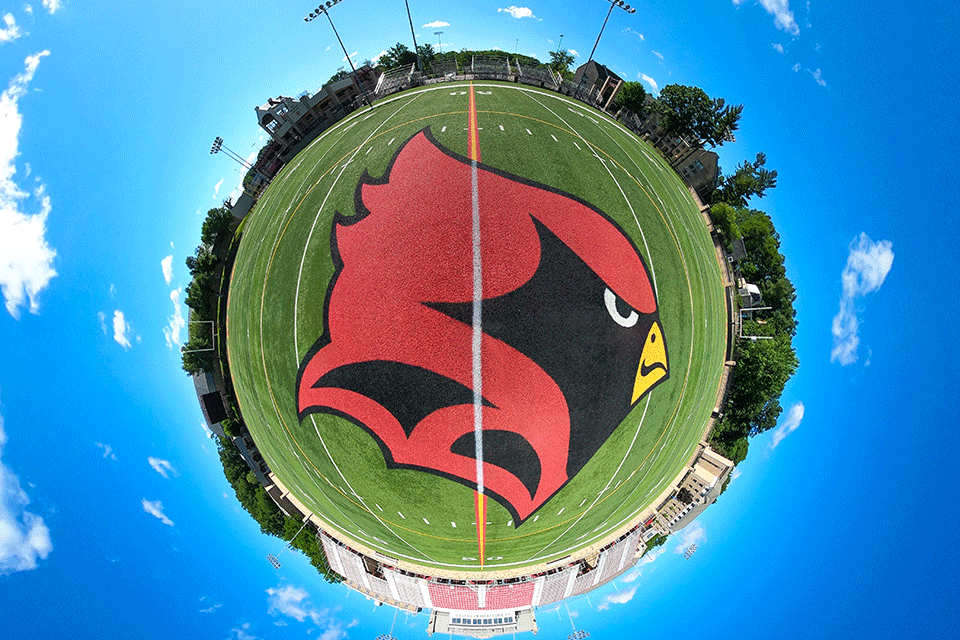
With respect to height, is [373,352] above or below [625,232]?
below

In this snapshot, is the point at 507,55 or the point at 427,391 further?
the point at 507,55

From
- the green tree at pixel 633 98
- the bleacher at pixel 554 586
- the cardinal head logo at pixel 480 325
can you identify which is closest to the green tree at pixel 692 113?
the green tree at pixel 633 98

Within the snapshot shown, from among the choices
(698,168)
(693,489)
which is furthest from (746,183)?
(693,489)

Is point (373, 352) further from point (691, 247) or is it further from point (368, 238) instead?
point (691, 247)

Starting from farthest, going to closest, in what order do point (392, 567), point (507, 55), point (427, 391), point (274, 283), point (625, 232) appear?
point (507, 55) → point (392, 567) → point (274, 283) → point (625, 232) → point (427, 391)

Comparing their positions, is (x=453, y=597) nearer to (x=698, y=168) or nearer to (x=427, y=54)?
(x=698, y=168)

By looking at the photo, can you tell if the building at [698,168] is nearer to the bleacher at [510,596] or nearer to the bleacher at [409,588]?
the bleacher at [510,596]

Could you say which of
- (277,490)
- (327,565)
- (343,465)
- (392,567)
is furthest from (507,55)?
(327,565)
